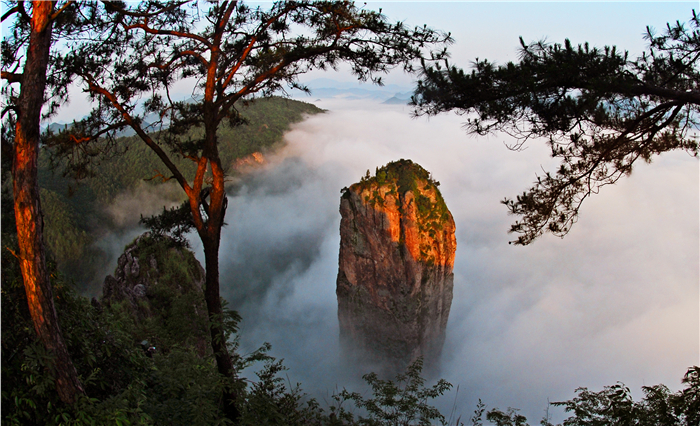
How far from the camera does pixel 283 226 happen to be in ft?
247

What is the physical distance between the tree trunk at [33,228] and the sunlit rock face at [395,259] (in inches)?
838

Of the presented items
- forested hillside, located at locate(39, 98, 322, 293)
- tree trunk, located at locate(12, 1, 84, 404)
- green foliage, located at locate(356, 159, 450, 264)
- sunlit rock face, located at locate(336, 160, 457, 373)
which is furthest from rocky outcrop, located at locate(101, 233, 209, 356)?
tree trunk, located at locate(12, 1, 84, 404)

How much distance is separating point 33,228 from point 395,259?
2237 centimetres

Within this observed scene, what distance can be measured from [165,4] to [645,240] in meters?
94.0

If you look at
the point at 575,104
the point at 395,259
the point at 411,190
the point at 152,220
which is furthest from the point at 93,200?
the point at 575,104

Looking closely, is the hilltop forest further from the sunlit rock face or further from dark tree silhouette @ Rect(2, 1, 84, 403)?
the sunlit rock face

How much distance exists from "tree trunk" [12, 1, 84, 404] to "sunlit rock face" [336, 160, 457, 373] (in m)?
21.3

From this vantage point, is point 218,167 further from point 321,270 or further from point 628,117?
point 321,270

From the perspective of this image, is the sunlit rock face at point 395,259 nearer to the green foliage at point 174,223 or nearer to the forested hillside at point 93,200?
the forested hillside at point 93,200

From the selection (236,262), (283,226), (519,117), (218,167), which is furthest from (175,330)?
(283,226)

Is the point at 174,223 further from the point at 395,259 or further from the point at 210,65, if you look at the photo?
the point at 395,259

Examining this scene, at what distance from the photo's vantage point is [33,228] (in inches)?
171

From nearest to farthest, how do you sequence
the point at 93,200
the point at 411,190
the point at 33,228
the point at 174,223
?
the point at 33,228 → the point at 174,223 → the point at 411,190 → the point at 93,200

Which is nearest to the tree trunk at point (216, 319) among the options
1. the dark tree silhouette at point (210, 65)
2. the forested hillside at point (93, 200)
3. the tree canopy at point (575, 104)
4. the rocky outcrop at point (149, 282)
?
the dark tree silhouette at point (210, 65)
